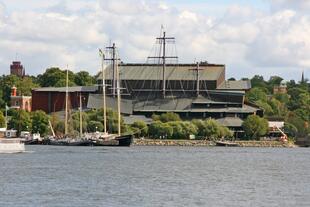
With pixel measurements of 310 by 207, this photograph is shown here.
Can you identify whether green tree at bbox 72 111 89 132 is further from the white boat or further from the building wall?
the white boat

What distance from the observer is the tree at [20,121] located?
168125mm

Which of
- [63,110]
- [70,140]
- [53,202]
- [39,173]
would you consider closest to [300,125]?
[63,110]

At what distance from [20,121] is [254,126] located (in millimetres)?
34654

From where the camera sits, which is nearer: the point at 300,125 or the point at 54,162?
the point at 54,162

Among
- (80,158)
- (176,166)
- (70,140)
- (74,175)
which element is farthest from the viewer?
(70,140)

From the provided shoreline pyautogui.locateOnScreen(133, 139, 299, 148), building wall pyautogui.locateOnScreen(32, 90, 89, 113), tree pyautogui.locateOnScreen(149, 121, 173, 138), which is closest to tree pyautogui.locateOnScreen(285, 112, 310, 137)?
shoreline pyautogui.locateOnScreen(133, 139, 299, 148)

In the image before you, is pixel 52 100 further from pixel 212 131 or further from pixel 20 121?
pixel 212 131

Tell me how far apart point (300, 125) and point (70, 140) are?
55.3 metres

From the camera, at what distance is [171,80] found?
19175cm

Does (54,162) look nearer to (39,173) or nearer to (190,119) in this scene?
(39,173)

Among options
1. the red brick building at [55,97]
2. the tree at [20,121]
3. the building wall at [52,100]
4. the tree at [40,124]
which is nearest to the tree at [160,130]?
the tree at [40,124]

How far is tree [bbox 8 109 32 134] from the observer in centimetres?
16812

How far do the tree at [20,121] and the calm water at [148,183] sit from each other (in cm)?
6990

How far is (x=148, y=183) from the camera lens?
225ft
